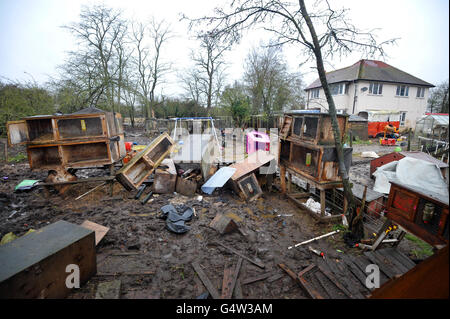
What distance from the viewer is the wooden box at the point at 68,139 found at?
18.0 ft

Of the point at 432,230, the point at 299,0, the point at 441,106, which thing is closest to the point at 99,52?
the point at 299,0

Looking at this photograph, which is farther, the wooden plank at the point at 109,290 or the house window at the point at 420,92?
the house window at the point at 420,92

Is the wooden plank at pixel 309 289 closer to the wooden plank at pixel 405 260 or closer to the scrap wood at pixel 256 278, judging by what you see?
the scrap wood at pixel 256 278

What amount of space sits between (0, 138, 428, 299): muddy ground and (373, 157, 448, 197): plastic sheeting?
1.71 meters

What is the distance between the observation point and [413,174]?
5945 millimetres

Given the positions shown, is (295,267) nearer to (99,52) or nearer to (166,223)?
(166,223)

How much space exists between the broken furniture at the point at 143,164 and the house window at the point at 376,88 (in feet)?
87.5

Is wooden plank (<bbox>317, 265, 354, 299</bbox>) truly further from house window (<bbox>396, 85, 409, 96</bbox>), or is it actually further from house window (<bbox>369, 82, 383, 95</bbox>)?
house window (<bbox>396, 85, 409, 96</bbox>)

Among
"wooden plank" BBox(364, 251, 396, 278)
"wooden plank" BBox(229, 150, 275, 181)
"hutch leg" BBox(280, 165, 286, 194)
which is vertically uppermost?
"wooden plank" BBox(229, 150, 275, 181)

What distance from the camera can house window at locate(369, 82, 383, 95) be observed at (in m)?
24.1

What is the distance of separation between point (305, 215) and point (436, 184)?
3.02 m

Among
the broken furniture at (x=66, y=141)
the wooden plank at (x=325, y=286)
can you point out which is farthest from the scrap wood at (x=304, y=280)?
the broken furniture at (x=66, y=141)

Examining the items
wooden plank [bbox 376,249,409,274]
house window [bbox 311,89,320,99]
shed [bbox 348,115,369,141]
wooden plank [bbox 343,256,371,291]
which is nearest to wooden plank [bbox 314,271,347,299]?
wooden plank [bbox 343,256,371,291]

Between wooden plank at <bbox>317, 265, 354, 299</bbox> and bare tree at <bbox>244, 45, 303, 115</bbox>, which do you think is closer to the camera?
wooden plank at <bbox>317, 265, 354, 299</bbox>
